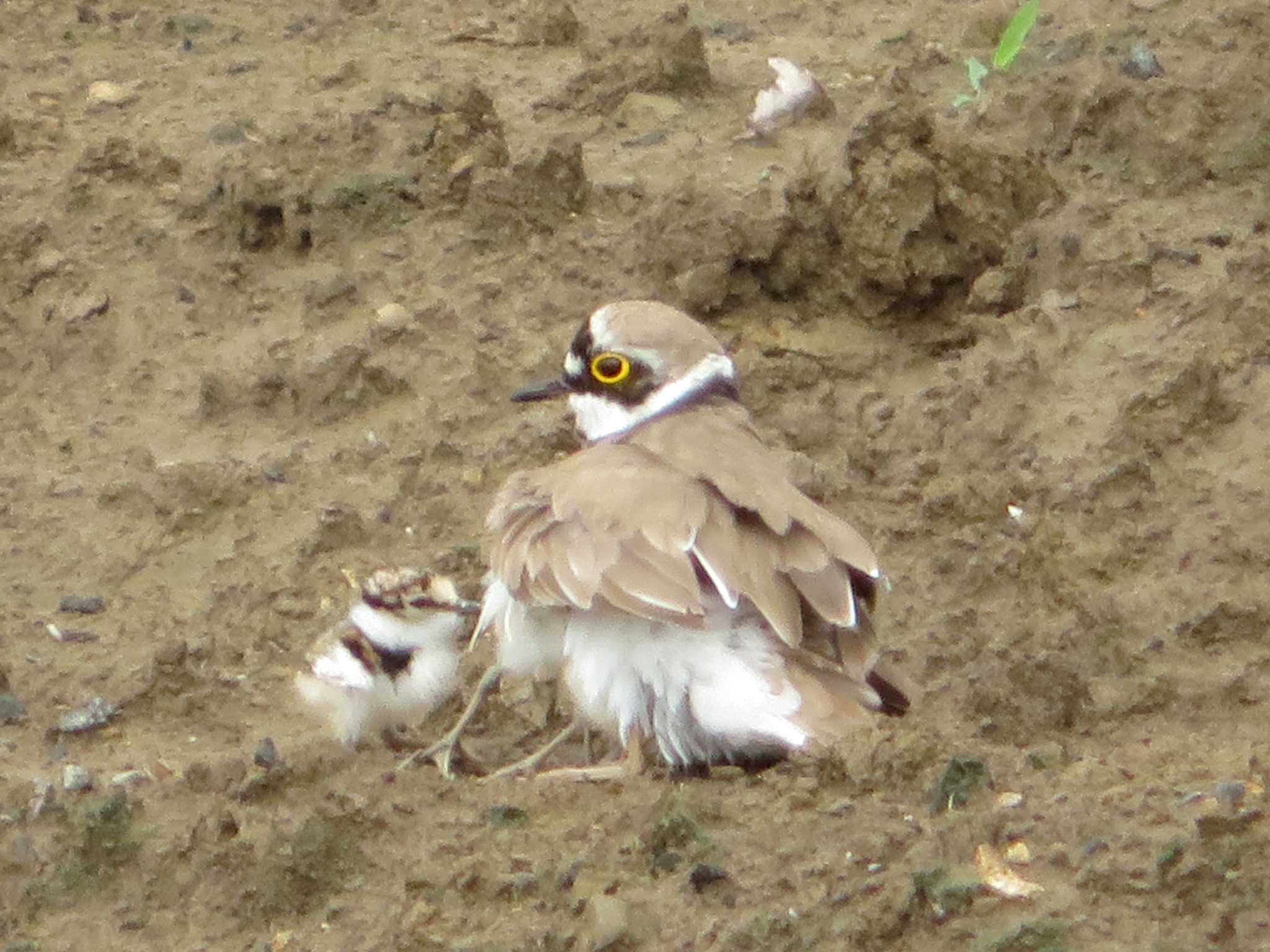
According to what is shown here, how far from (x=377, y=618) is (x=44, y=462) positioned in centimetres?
196

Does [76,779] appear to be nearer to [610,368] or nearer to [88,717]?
[88,717]

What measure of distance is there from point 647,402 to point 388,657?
3.87 feet

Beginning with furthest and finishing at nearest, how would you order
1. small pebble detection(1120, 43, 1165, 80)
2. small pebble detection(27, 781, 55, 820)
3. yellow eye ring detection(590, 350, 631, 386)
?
small pebble detection(1120, 43, 1165, 80)
yellow eye ring detection(590, 350, 631, 386)
small pebble detection(27, 781, 55, 820)

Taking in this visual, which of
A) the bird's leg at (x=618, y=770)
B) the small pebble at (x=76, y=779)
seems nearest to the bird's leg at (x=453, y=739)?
the bird's leg at (x=618, y=770)

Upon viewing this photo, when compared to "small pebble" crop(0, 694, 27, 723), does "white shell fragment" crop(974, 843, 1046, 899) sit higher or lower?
higher

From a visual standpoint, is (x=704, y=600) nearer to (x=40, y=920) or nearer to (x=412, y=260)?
(x=40, y=920)

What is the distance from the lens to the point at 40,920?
→ 5.82 meters

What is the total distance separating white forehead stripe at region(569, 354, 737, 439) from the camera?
25.3 feet

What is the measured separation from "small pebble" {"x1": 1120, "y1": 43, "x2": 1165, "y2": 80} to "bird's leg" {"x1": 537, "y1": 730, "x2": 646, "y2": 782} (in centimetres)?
416

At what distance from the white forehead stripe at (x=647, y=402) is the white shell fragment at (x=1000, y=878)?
8.14 feet

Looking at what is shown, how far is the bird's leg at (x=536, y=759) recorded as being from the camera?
276 inches

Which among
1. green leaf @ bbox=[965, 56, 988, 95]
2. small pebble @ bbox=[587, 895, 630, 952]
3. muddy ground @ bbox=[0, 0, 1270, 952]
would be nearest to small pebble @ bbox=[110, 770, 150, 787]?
muddy ground @ bbox=[0, 0, 1270, 952]

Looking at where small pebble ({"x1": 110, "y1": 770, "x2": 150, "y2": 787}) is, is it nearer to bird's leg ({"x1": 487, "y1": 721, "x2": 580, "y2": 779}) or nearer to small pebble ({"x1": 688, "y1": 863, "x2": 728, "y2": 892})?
bird's leg ({"x1": 487, "y1": 721, "x2": 580, "y2": 779})

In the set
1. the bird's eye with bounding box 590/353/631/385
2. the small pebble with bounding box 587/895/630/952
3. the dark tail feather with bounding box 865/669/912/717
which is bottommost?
the dark tail feather with bounding box 865/669/912/717
